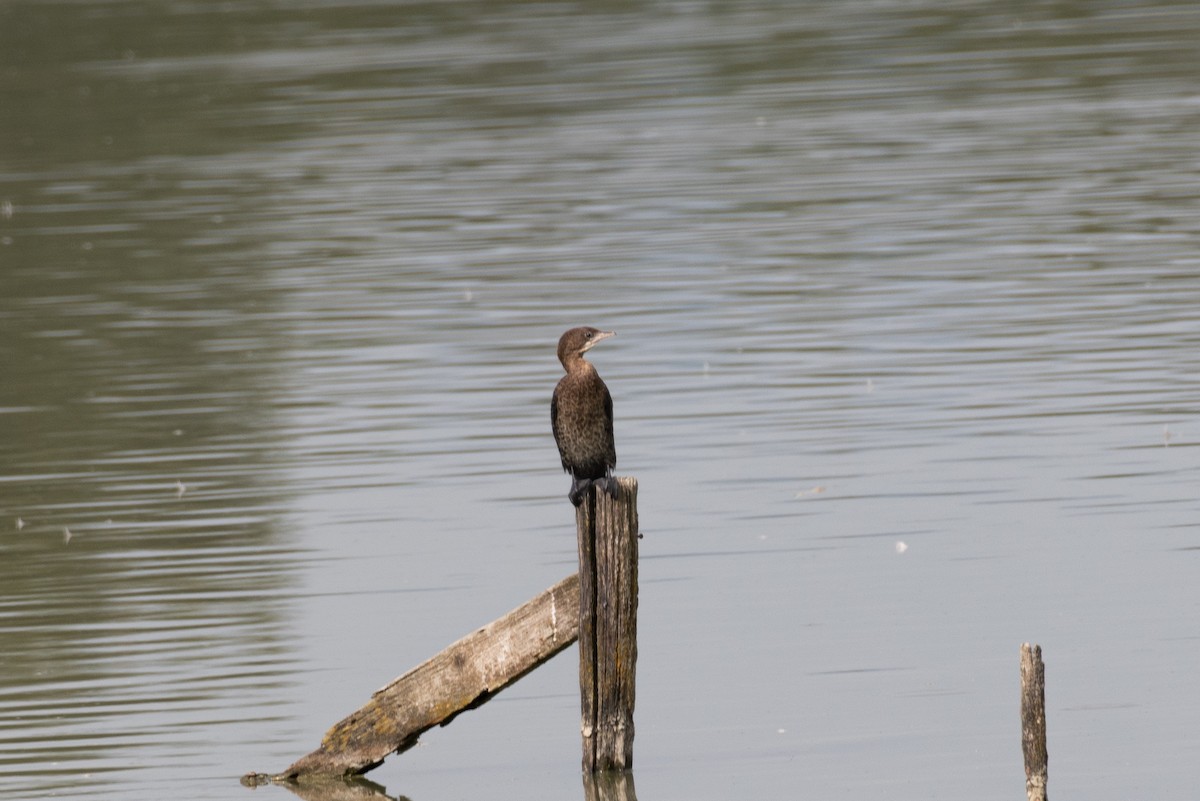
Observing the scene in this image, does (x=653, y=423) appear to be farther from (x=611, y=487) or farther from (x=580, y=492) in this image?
(x=611, y=487)

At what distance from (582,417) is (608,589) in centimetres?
68

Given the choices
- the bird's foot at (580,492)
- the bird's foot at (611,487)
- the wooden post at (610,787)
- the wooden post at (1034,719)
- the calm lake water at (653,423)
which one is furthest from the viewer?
the calm lake water at (653,423)

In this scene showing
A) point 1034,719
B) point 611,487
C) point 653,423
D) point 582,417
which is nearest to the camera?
point 1034,719

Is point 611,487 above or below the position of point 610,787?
above

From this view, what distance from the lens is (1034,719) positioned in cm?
815

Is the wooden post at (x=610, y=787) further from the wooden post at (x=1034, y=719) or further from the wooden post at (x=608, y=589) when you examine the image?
the wooden post at (x=1034, y=719)

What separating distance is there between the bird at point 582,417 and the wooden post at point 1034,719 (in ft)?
6.11

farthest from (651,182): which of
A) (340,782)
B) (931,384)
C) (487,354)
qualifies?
(340,782)

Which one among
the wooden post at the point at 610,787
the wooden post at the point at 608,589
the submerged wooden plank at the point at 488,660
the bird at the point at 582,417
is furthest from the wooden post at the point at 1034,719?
the bird at the point at 582,417

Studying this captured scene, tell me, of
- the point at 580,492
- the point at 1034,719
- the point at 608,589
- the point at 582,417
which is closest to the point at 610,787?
the point at 608,589

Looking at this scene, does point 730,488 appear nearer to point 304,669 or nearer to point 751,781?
point 304,669

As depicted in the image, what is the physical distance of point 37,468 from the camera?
54.0 feet

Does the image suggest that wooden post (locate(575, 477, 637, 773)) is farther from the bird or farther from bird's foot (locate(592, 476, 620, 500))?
the bird

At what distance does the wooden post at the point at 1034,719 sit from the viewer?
798 centimetres
